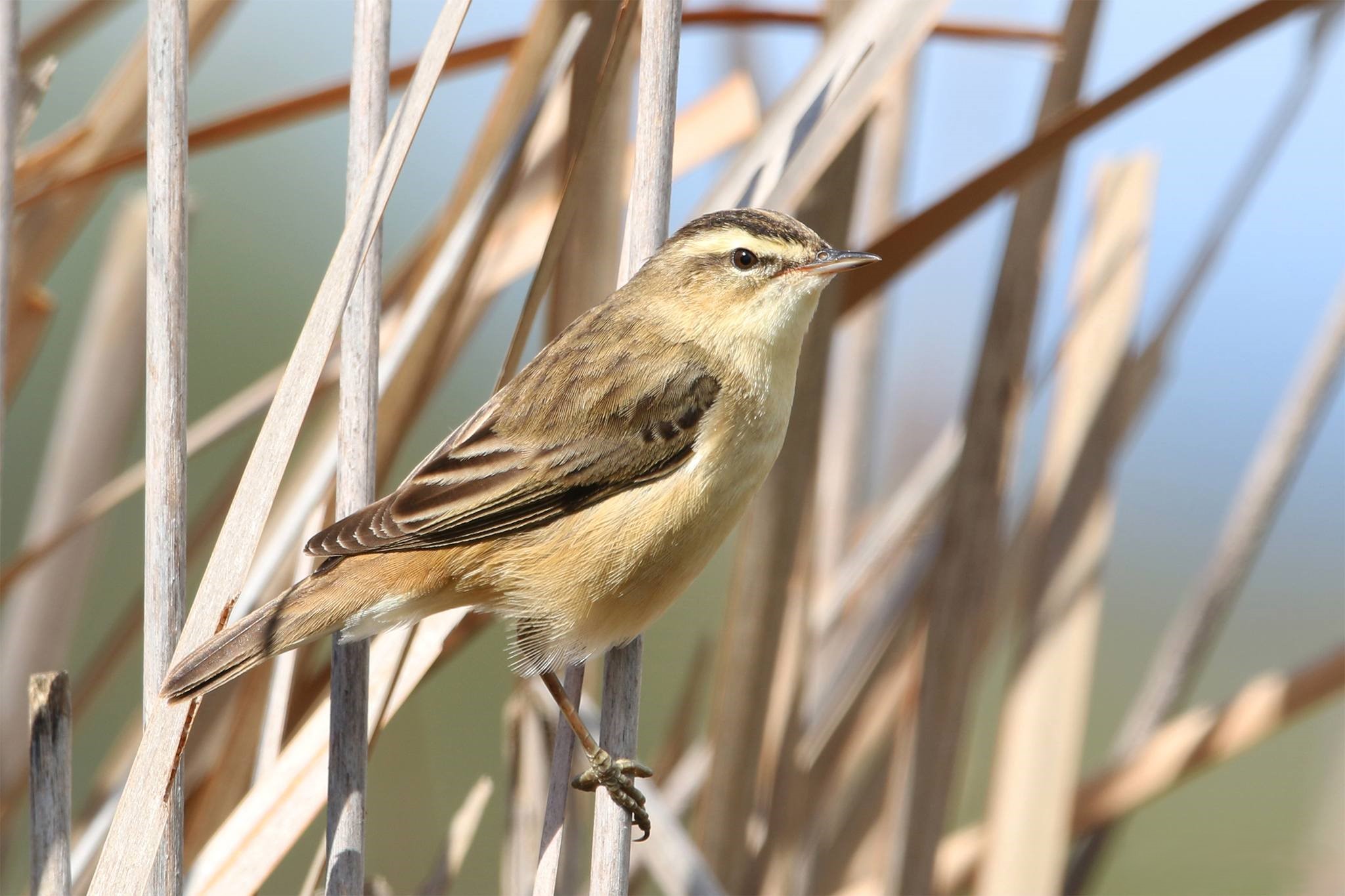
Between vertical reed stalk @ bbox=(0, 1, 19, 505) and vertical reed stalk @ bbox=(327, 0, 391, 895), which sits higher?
vertical reed stalk @ bbox=(0, 1, 19, 505)

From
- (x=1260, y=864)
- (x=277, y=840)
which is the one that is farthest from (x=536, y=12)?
(x=1260, y=864)

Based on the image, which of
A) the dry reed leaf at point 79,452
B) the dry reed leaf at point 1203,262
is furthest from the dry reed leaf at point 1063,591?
the dry reed leaf at point 79,452

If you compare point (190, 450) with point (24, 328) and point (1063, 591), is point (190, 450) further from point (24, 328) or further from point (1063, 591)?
point (1063, 591)

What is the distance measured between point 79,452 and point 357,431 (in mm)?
1634

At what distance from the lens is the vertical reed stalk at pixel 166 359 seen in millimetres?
1761

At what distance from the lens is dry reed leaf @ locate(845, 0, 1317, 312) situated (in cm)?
236

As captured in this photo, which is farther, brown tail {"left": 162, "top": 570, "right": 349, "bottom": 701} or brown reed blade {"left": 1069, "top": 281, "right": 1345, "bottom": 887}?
brown reed blade {"left": 1069, "top": 281, "right": 1345, "bottom": 887}

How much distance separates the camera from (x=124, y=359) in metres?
3.24

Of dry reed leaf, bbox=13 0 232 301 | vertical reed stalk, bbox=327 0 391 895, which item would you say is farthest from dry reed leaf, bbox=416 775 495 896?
dry reed leaf, bbox=13 0 232 301

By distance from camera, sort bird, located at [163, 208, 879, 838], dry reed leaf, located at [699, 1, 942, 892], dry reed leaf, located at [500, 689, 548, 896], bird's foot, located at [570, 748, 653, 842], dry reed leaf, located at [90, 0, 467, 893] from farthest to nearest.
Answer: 1. dry reed leaf, located at [500, 689, 548, 896]
2. dry reed leaf, located at [699, 1, 942, 892]
3. bird, located at [163, 208, 879, 838]
4. bird's foot, located at [570, 748, 653, 842]
5. dry reed leaf, located at [90, 0, 467, 893]

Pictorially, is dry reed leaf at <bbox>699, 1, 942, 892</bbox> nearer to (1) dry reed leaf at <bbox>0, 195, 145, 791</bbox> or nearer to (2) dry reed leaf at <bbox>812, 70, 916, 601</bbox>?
(2) dry reed leaf at <bbox>812, 70, 916, 601</bbox>

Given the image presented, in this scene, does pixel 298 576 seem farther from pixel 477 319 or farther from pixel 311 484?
pixel 477 319

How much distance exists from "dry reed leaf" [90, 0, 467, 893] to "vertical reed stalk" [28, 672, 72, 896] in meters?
0.33

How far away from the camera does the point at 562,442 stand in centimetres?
235
